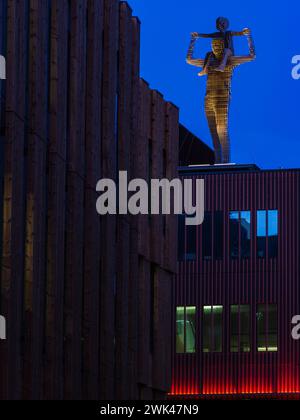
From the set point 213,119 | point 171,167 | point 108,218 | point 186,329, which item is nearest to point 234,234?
point 186,329

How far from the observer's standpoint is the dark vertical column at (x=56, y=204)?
37906 mm

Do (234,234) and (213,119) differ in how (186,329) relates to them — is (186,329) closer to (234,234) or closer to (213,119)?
(234,234)

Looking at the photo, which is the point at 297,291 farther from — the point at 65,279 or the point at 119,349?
the point at 65,279

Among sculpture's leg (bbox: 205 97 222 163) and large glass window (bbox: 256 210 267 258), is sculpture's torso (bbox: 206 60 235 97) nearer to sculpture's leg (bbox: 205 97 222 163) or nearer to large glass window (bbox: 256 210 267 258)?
sculpture's leg (bbox: 205 97 222 163)

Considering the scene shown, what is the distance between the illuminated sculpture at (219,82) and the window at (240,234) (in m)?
6.44

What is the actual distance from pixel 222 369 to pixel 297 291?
6081 millimetres

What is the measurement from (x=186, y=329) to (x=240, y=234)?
620 centimetres

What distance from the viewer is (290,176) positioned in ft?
244

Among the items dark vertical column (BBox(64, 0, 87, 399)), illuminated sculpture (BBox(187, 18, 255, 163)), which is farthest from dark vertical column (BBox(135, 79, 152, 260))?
illuminated sculpture (BBox(187, 18, 255, 163))

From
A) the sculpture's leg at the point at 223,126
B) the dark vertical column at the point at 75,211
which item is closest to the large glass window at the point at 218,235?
the sculpture's leg at the point at 223,126

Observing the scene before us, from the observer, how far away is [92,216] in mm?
42906

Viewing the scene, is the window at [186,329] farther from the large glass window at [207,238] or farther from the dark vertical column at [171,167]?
the dark vertical column at [171,167]

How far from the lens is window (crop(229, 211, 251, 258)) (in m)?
74.8
